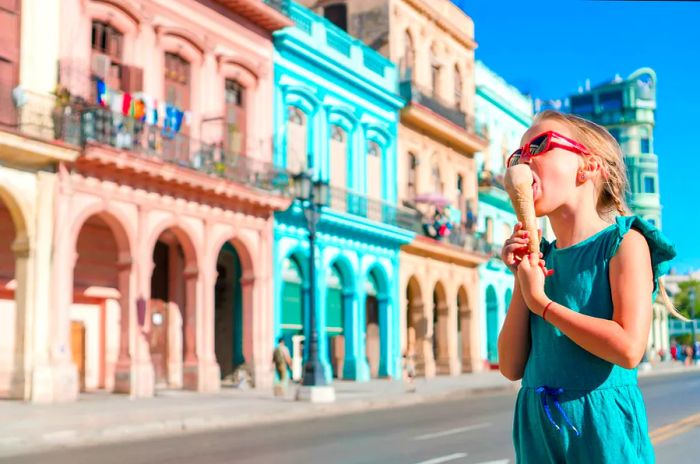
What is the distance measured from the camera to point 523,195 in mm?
2164

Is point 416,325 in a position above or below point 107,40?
below

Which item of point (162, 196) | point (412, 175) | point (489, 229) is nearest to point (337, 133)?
point (412, 175)

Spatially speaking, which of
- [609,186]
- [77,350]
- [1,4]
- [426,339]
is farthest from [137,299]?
[609,186]

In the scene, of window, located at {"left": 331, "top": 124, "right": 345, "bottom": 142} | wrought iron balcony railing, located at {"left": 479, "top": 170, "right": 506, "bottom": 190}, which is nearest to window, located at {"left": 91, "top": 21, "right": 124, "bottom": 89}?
window, located at {"left": 331, "top": 124, "right": 345, "bottom": 142}

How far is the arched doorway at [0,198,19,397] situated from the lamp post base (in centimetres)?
616

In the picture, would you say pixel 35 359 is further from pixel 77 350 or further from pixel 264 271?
pixel 264 271

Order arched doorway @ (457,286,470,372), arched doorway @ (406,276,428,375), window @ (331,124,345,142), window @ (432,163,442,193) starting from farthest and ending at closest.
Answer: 1. arched doorway @ (457,286,470,372)
2. window @ (432,163,442,193)
3. arched doorway @ (406,276,428,375)
4. window @ (331,124,345,142)

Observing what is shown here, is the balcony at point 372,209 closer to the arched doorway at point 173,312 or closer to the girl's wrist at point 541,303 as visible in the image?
the arched doorway at point 173,312

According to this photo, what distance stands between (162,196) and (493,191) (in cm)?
2181

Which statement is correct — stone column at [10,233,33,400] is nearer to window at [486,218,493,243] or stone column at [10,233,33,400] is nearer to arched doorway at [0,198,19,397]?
arched doorway at [0,198,19,397]

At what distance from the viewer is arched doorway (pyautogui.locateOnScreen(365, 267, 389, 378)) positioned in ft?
109

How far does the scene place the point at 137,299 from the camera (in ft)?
72.7

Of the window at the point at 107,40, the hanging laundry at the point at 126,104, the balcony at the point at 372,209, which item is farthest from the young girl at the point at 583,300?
the balcony at the point at 372,209

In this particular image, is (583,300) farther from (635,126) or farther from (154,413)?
(635,126)
